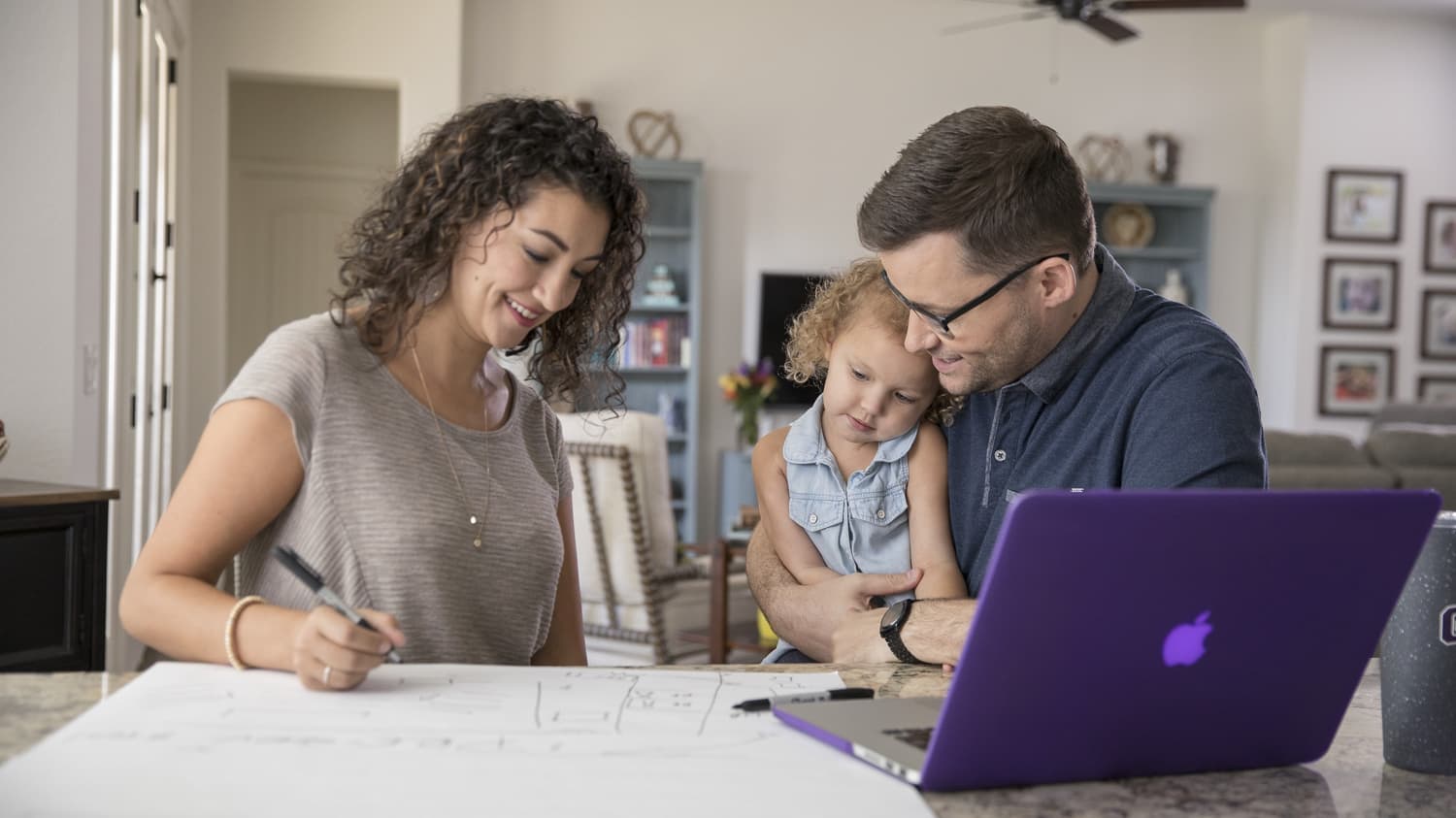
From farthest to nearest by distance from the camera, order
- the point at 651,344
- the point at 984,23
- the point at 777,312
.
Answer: the point at 984,23 → the point at 777,312 → the point at 651,344

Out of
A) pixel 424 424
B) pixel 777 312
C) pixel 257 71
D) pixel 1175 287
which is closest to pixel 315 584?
pixel 424 424

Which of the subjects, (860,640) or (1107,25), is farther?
(1107,25)

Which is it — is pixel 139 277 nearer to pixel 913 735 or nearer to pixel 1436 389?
pixel 913 735

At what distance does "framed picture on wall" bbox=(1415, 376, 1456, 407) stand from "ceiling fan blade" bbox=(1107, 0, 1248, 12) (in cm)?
393

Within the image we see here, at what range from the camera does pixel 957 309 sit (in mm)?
1632

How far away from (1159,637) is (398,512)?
87 centimetres

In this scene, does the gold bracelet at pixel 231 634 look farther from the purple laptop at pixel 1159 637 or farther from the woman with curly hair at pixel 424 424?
the purple laptop at pixel 1159 637

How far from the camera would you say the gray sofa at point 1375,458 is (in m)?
4.96

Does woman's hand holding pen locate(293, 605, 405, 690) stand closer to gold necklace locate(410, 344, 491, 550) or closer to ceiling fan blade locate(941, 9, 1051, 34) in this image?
gold necklace locate(410, 344, 491, 550)

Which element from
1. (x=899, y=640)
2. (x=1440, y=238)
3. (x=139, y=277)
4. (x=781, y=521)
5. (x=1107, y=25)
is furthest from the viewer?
(x=1440, y=238)

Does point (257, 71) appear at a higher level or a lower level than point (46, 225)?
higher

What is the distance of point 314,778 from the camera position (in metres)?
0.87

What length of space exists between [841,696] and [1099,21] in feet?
16.0

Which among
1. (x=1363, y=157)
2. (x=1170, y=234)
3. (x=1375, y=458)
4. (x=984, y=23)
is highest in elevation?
(x=984, y=23)
